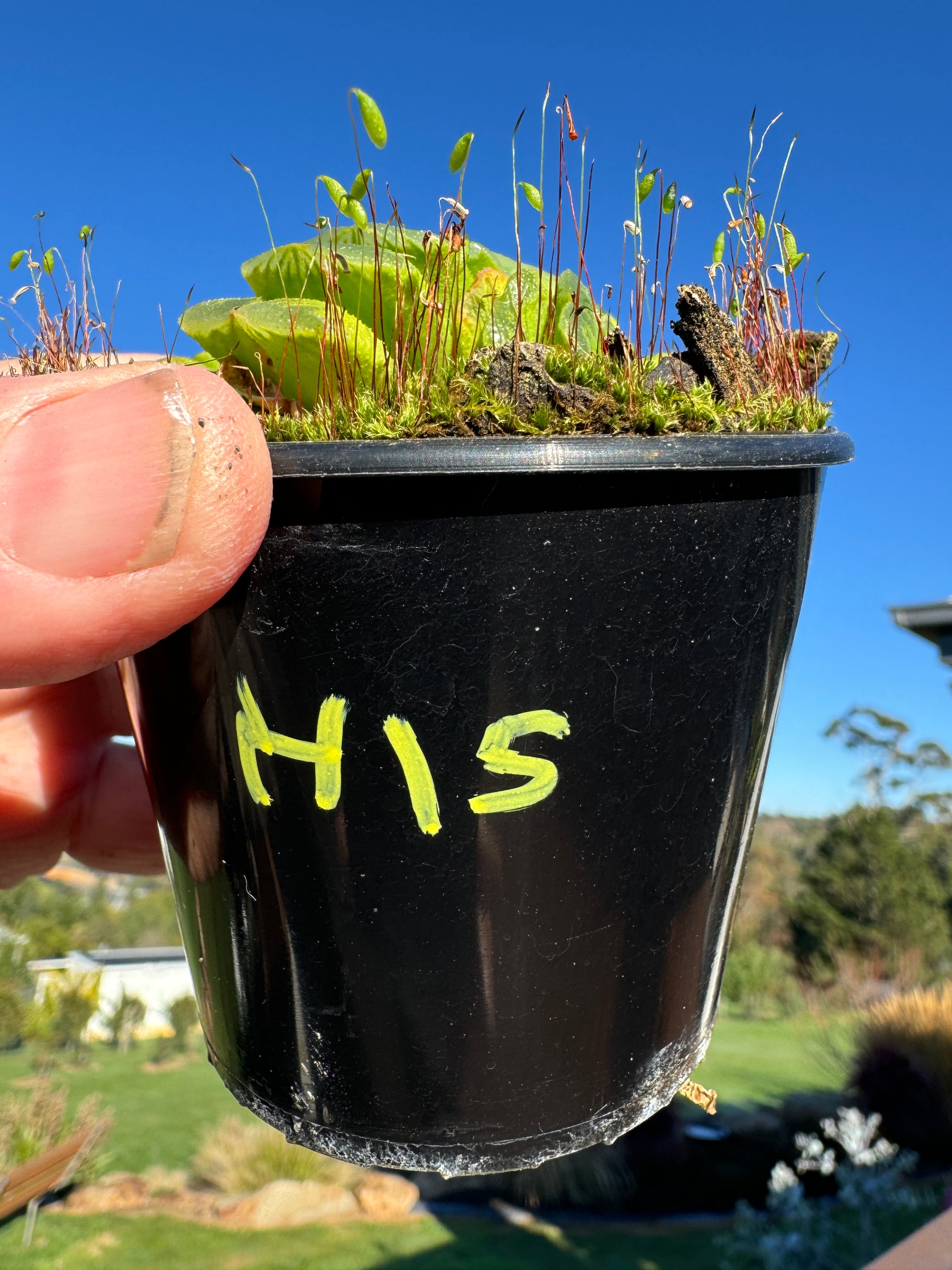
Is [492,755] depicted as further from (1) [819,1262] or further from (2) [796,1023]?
(2) [796,1023]

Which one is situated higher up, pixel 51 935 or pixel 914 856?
pixel 914 856

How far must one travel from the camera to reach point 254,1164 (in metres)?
8.17

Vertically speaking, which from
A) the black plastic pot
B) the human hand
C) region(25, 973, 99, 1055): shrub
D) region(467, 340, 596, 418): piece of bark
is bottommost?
region(25, 973, 99, 1055): shrub

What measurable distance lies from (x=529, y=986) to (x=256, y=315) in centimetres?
58

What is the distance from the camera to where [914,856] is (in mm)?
9664

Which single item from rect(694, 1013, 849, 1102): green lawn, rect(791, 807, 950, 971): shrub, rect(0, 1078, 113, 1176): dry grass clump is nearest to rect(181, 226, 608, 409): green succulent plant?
rect(0, 1078, 113, 1176): dry grass clump

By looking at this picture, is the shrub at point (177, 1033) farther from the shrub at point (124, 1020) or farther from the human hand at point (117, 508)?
the human hand at point (117, 508)

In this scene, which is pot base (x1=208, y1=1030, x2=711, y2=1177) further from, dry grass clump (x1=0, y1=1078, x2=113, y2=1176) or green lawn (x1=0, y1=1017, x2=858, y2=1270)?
green lawn (x1=0, y1=1017, x2=858, y2=1270)

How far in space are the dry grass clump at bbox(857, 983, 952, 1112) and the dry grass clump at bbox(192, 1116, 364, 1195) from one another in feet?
15.9

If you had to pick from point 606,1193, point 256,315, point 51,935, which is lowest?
point 606,1193

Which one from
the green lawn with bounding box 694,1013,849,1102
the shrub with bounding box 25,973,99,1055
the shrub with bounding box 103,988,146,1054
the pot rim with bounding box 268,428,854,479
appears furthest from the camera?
the shrub with bounding box 103,988,146,1054

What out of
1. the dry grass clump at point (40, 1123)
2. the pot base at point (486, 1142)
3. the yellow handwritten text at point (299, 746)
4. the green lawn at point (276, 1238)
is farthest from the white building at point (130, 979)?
the yellow handwritten text at point (299, 746)

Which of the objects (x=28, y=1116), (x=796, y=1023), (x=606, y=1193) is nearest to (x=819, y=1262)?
(x=606, y=1193)

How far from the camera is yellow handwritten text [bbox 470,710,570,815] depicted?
2.14 ft
